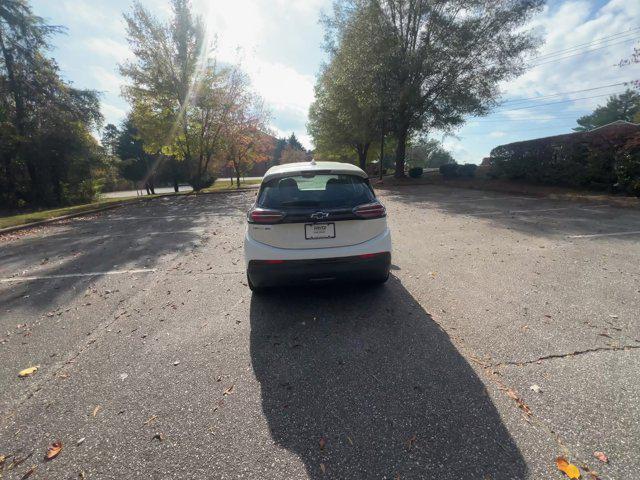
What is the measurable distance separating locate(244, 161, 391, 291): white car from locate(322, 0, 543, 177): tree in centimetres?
1806

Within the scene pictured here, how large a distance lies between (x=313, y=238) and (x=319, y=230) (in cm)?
11

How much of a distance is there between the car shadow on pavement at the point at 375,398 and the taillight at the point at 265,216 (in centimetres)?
115

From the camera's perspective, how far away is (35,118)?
60.0 feet

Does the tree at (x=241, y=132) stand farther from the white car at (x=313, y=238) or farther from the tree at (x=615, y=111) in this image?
the tree at (x=615, y=111)

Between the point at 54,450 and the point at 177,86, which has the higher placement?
the point at 177,86

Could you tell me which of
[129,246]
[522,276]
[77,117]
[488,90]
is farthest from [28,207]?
[488,90]

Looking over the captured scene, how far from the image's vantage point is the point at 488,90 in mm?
19047

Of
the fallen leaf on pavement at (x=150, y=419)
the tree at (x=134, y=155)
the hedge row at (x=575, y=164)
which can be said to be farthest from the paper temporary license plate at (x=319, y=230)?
the tree at (x=134, y=155)

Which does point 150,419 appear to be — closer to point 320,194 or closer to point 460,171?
point 320,194

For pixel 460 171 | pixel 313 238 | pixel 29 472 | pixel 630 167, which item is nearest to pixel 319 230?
pixel 313 238

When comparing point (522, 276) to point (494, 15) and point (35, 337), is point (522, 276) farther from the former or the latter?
point (494, 15)

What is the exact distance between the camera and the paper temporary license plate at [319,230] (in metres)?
3.31

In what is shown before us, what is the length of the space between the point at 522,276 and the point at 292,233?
3680 millimetres

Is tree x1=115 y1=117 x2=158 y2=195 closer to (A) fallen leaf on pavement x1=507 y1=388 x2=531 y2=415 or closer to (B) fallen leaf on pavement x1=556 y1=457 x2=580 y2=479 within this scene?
(A) fallen leaf on pavement x1=507 y1=388 x2=531 y2=415
